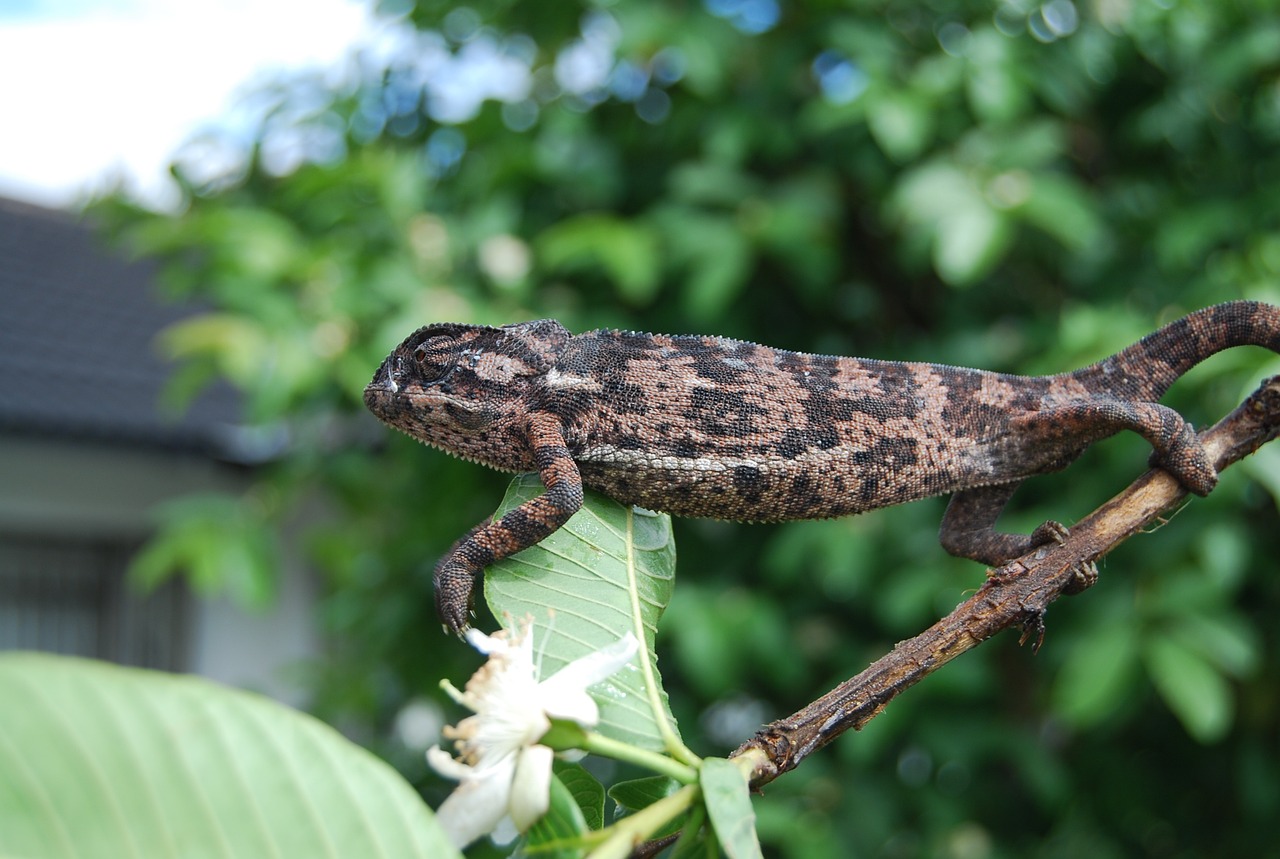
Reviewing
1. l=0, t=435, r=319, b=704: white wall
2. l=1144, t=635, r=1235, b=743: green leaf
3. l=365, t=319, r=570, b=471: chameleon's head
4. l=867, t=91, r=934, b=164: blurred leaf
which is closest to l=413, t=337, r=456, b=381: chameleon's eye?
l=365, t=319, r=570, b=471: chameleon's head

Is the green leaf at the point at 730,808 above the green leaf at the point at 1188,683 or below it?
above

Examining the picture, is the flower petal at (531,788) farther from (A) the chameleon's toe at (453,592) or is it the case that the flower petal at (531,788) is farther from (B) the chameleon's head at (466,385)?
(B) the chameleon's head at (466,385)

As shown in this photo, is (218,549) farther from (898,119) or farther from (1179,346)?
(1179,346)

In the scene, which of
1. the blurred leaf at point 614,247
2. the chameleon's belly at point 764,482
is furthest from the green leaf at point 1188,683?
the blurred leaf at point 614,247

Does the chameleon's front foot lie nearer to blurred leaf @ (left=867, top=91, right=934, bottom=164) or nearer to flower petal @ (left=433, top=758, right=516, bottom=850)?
flower petal @ (left=433, top=758, right=516, bottom=850)

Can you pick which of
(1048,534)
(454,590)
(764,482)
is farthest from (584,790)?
(1048,534)

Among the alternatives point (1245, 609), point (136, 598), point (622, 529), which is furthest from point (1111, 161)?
point (136, 598)

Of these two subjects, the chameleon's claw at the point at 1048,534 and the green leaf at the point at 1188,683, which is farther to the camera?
the green leaf at the point at 1188,683
